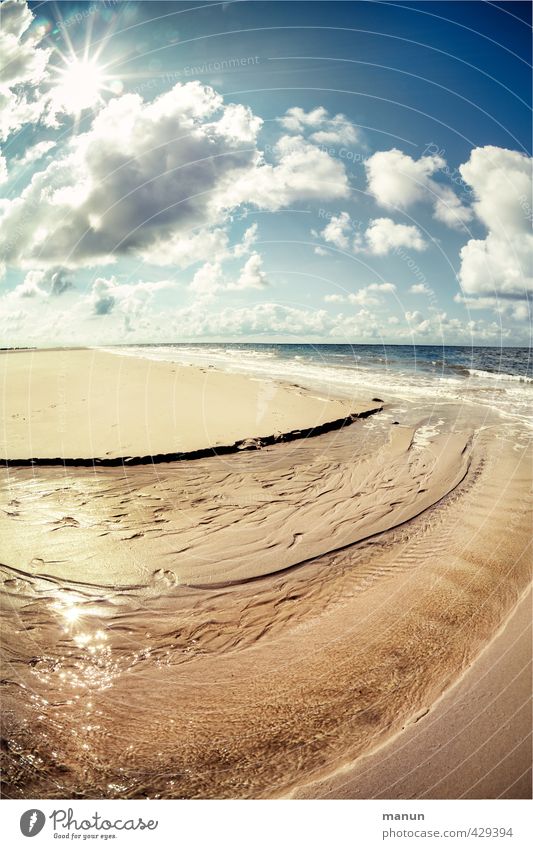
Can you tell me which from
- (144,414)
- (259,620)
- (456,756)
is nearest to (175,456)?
(144,414)

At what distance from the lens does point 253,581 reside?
546 centimetres

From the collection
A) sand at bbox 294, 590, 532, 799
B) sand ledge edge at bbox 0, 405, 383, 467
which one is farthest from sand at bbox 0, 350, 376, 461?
sand at bbox 294, 590, 532, 799

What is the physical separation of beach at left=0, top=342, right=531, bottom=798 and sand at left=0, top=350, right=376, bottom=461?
187 mm

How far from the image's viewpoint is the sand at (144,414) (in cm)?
1025

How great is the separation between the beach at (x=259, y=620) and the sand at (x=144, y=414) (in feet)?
0.61

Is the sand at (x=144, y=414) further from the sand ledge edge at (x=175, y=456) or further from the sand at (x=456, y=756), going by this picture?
the sand at (x=456, y=756)

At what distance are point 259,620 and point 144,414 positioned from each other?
931 cm

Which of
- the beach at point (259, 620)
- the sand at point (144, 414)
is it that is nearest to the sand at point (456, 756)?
the beach at point (259, 620)

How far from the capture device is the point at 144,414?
12734 mm

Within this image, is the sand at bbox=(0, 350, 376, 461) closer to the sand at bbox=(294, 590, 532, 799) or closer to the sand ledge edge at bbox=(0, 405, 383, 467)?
the sand ledge edge at bbox=(0, 405, 383, 467)

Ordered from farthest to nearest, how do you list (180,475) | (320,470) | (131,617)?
(320,470), (180,475), (131,617)

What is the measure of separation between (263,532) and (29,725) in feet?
12.7
